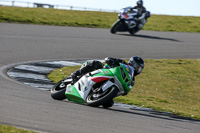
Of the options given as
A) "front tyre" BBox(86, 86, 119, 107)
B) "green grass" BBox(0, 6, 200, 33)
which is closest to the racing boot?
"front tyre" BBox(86, 86, 119, 107)

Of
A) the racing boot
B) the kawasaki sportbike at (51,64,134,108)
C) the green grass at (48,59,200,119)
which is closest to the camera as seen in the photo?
the kawasaki sportbike at (51,64,134,108)

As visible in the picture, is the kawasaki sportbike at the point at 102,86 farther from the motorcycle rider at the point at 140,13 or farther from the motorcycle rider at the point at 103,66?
the motorcycle rider at the point at 140,13

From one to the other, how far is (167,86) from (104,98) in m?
5.49

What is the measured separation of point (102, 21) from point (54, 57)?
1534cm

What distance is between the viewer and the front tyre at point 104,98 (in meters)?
7.63

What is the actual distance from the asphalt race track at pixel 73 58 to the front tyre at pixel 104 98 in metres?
0.14

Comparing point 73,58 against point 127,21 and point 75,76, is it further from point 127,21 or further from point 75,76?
point 127,21

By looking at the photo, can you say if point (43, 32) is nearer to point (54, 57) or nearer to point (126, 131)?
point (54, 57)

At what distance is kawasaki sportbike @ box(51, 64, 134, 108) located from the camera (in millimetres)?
7773

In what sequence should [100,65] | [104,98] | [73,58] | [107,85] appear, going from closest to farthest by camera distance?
[104,98], [107,85], [100,65], [73,58]

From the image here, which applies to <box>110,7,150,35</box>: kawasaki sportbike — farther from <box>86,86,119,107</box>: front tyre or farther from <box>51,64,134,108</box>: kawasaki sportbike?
<box>86,86,119,107</box>: front tyre

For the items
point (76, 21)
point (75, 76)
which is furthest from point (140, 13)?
point (75, 76)

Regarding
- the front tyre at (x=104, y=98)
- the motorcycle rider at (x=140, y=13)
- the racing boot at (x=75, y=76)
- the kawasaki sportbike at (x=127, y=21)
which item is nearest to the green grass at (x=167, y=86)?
the racing boot at (x=75, y=76)

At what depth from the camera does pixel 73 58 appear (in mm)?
16047
